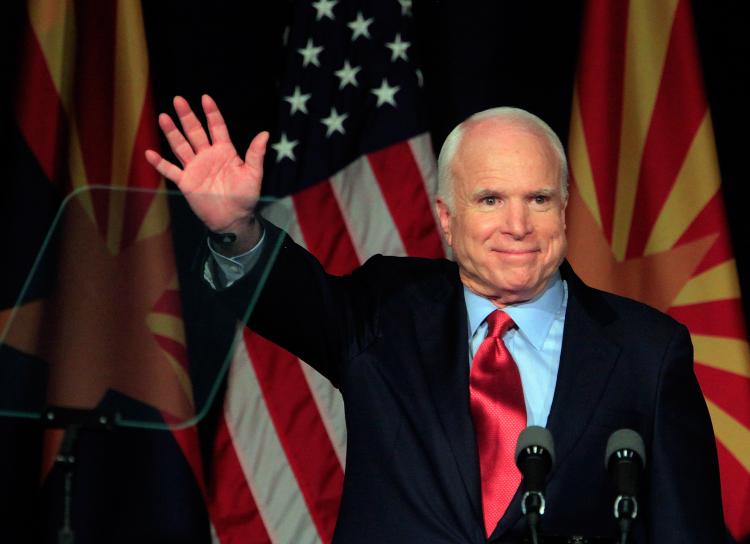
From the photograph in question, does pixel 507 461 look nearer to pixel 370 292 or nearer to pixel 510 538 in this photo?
pixel 510 538

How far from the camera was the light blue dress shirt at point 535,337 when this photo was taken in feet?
7.02

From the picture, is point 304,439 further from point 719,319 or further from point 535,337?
point 535,337

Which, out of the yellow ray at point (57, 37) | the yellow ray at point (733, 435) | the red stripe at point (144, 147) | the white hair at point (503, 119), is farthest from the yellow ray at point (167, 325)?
the yellow ray at point (733, 435)

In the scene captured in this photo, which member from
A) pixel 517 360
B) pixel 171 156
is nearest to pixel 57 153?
pixel 171 156

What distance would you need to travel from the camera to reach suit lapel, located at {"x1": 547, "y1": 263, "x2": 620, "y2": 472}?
6.71 ft

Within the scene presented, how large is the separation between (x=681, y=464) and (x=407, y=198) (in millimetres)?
1447

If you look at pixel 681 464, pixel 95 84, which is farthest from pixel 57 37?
pixel 681 464

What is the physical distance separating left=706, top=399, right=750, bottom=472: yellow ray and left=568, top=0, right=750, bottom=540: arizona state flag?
0.18 feet

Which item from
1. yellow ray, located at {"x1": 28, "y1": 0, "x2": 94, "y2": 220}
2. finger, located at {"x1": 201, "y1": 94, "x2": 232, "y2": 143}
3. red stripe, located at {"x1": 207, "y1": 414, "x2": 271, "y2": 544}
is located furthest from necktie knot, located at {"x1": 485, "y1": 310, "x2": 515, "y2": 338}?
yellow ray, located at {"x1": 28, "y1": 0, "x2": 94, "y2": 220}

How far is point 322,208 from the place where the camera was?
3379mm

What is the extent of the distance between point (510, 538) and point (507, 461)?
0.41 feet

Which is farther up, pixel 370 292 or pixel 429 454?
pixel 370 292

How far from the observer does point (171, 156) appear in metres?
3.58

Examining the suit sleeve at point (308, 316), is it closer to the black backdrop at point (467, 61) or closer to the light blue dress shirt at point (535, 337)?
the light blue dress shirt at point (535, 337)
